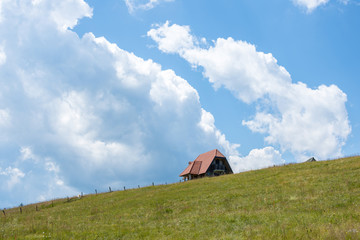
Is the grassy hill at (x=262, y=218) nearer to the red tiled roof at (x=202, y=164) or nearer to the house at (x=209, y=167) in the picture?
the house at (x=209, y=167)

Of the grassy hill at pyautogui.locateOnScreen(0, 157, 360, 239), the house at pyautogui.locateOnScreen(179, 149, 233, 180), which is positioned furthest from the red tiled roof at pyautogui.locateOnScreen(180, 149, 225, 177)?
the grassy hill at pyautogui.locateOnScreen(0, 157, 360, 239)

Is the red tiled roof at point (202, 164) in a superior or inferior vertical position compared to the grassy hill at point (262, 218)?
superior

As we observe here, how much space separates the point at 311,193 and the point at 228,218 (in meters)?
10.9

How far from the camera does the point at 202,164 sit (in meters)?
65.6

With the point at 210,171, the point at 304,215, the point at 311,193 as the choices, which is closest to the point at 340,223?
the point at 304,215

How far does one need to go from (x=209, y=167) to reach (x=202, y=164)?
11.0ft

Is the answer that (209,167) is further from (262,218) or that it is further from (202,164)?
(262,218)

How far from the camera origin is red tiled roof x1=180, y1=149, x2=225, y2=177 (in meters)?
63.3

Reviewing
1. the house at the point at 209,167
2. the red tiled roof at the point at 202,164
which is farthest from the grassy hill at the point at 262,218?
the red tiled roof at the point at 202,164

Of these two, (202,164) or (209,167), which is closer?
(209,167)

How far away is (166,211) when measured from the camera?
86.8 feet

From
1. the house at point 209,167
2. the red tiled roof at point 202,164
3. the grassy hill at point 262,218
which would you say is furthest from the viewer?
the red tiled roof at point 202,164

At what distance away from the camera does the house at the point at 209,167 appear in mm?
62781

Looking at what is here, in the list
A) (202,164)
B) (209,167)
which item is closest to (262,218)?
(209,167)
